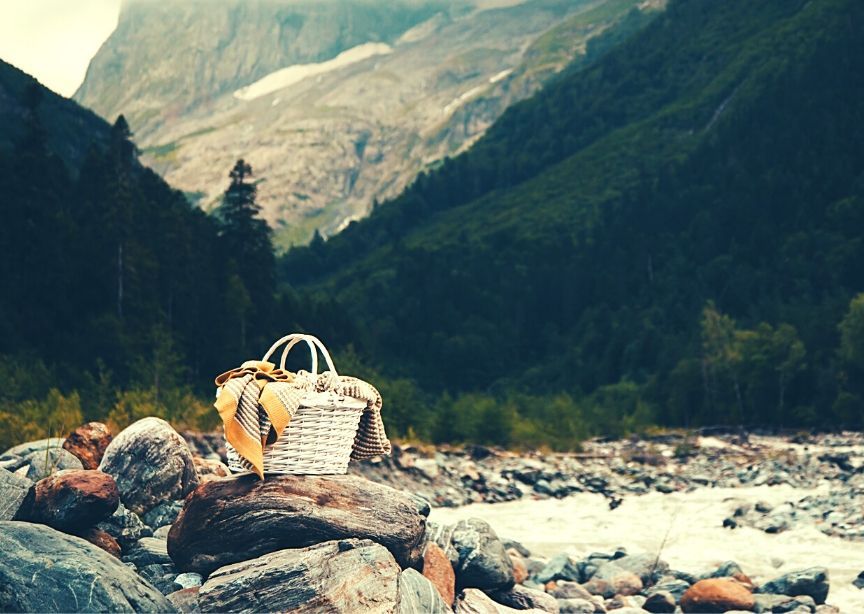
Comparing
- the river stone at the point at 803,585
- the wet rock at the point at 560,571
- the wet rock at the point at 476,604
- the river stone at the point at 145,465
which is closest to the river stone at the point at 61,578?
the river stone at the point at 145,465

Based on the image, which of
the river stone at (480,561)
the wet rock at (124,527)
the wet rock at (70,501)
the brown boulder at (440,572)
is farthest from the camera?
the river stone at (480,561)

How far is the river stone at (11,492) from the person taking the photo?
10555 millimetres

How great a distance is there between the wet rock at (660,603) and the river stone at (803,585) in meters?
1.76

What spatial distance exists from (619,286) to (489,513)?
329ft

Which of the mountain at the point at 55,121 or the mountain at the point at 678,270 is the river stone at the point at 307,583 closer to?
the mountain at the point at 678,270

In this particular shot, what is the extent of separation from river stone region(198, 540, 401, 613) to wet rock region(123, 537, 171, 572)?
3.96 feet

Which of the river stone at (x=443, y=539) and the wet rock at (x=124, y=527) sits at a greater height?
the wet rock at (x=124, y=527)

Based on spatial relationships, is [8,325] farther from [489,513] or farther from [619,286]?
[619,286]

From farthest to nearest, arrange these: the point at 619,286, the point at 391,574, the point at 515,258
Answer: the point at 515,258 → the point at 619,286 → the point at 391,574

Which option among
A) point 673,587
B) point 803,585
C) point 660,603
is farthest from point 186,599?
point 803,585

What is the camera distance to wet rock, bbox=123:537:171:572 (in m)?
10.8

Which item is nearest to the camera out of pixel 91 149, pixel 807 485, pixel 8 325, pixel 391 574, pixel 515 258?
pixel 391 574

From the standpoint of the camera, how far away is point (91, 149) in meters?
53.9

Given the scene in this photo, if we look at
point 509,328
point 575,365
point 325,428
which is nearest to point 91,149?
point 325,428
